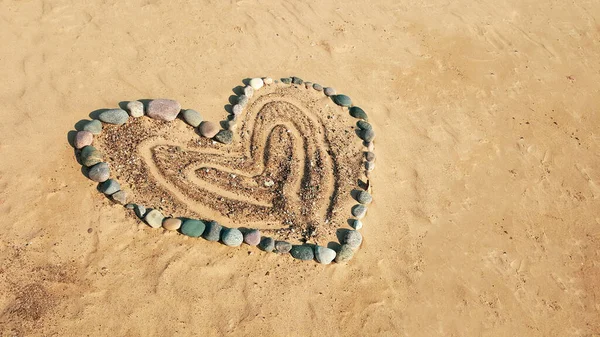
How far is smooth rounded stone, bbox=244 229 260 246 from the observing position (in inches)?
198

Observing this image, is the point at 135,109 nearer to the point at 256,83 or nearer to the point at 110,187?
the point at 110,187

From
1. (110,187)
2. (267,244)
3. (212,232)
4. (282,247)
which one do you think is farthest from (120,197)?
(282,247)

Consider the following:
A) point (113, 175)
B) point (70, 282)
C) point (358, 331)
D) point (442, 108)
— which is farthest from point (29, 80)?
point (442, 108)

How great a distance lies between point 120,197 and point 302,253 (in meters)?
2.11

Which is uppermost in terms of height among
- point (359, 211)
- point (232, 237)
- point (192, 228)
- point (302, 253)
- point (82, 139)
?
point (359, 211)

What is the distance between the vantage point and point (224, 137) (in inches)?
237

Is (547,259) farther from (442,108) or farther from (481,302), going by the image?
(442,108)

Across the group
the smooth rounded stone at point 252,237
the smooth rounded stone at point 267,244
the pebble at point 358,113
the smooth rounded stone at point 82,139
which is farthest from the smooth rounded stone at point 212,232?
the pebble at point 358,113

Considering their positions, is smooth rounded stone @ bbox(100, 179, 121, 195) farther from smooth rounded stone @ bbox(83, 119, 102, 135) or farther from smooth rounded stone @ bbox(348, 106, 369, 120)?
smooth rounded stone @ bbox(348, 106, 369, 120)

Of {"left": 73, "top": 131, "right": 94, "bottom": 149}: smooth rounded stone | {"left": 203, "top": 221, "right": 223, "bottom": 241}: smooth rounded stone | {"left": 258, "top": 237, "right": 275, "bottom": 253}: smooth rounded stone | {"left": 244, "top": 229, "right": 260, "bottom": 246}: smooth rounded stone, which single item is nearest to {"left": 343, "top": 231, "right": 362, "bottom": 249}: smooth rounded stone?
{"left": 258, "top": 237, "right": 275, "bottom": 253}: smooth rounded stone

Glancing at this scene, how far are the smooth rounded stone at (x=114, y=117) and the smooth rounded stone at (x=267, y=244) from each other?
96.3 inches

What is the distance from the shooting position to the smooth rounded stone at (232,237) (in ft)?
16.3

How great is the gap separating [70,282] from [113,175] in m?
1.36

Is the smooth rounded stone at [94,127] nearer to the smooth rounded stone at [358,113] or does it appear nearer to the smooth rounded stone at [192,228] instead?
the smooth rounded stone at [192,228]
